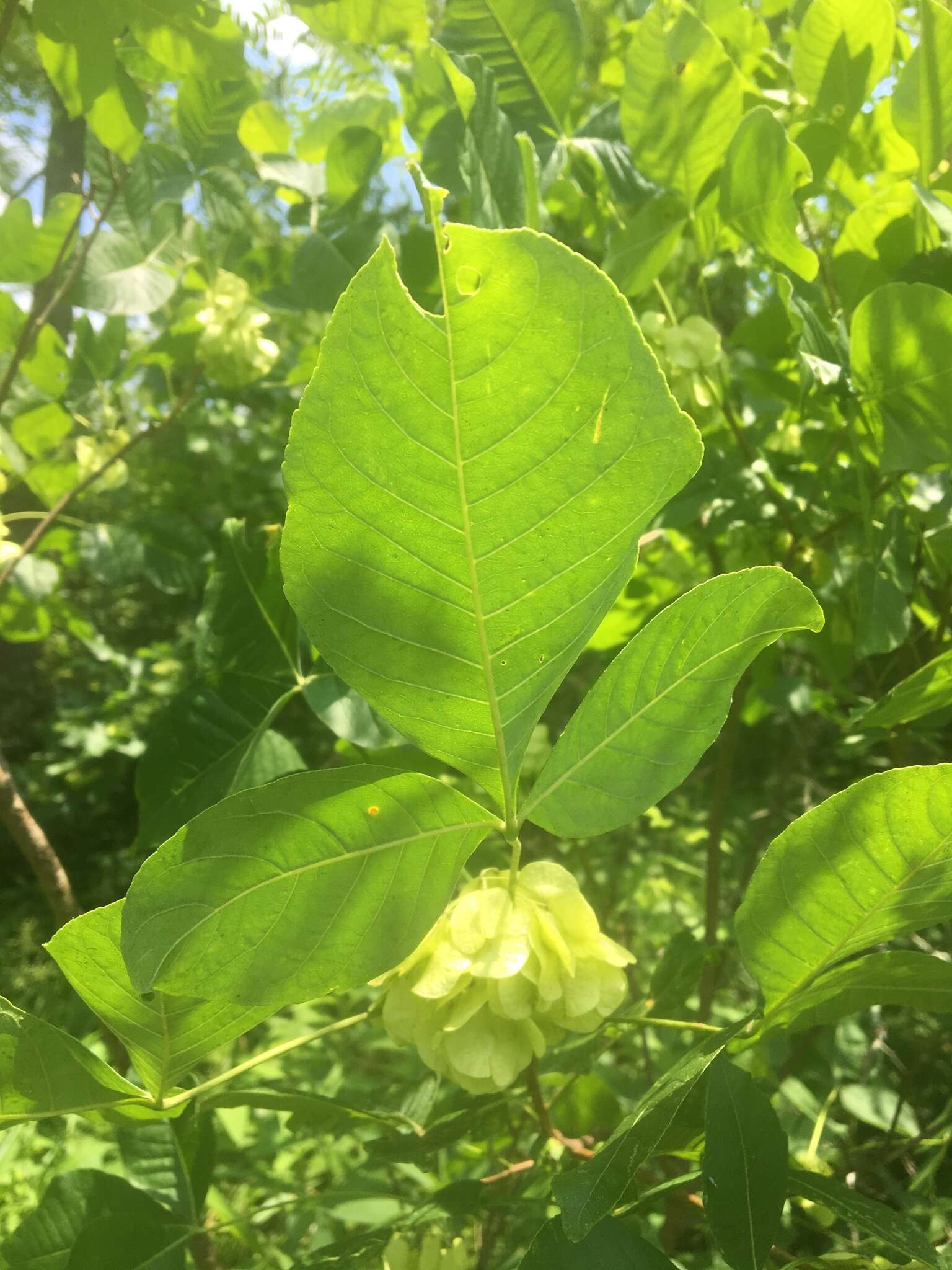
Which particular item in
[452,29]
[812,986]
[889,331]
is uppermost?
[452,29]

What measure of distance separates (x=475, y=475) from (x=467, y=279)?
0.23 feet

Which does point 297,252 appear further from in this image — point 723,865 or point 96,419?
point 723,865

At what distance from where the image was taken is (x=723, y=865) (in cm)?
213

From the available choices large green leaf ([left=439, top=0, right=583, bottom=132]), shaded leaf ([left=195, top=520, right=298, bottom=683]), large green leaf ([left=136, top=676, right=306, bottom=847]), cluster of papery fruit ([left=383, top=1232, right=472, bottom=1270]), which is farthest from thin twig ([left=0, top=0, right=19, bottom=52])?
cluster of papery fruit ([left=383, top=1232, right=472, bottom=1270])

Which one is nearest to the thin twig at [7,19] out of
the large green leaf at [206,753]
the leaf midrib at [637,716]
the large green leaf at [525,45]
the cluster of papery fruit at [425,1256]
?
the large green leaf at [525,45]

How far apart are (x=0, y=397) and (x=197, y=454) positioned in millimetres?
2196

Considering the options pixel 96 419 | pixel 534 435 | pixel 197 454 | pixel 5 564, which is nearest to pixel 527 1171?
pixel 534 435

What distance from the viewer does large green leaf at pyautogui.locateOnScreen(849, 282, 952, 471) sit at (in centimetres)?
59

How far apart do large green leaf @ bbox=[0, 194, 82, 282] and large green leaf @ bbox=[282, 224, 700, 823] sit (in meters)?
0.88

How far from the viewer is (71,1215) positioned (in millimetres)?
616

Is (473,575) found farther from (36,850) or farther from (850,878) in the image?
(36,850)

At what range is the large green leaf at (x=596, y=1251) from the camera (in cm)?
42

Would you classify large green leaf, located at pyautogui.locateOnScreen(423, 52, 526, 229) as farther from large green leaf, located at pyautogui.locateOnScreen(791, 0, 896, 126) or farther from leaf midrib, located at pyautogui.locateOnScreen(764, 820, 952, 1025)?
leaf midrib, located at pyautogui.locateOnScreen(764, 820, 952, 1025)

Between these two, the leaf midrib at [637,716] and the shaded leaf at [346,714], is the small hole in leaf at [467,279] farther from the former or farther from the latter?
the shaded leaf at [346,714]
